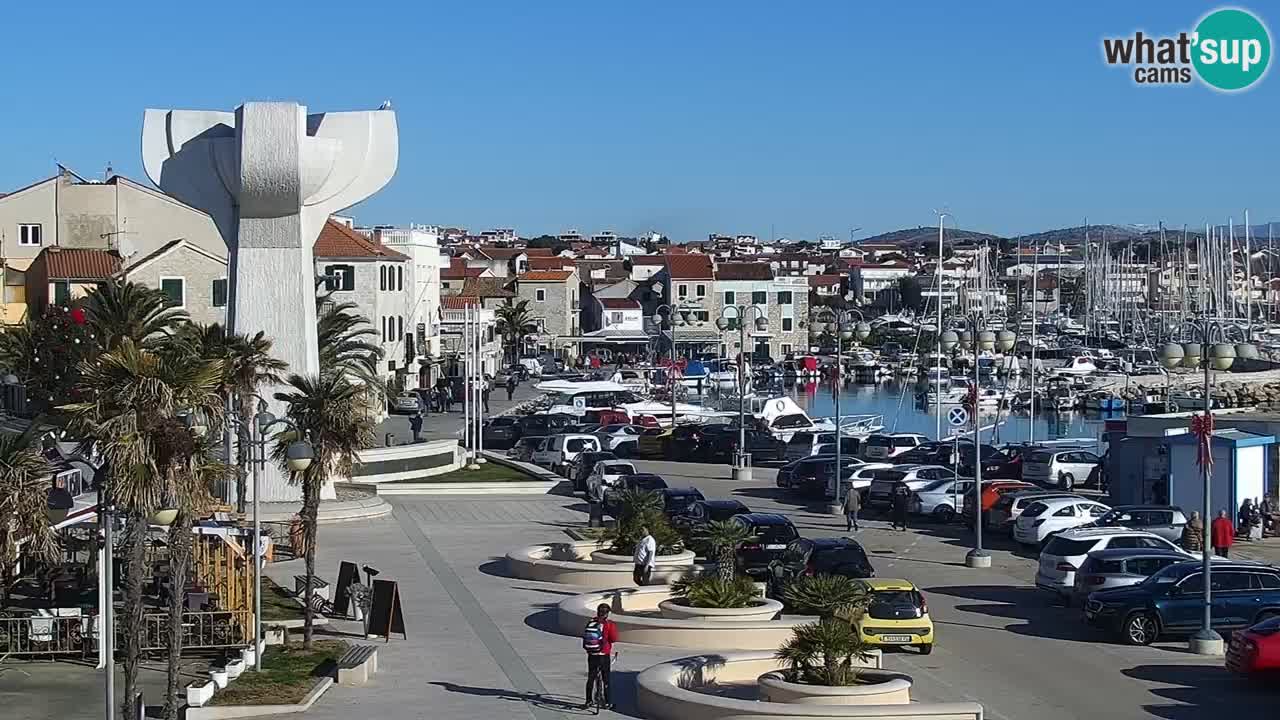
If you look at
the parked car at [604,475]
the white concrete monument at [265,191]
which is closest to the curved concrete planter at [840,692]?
the white concrete monument at [265,191]

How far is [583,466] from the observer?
168 ft

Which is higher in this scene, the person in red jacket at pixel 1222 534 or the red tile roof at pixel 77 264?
the red tile roof at pixel 77 264

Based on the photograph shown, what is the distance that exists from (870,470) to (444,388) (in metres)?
43.2

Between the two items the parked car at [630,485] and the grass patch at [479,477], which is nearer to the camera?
the parked car at [630,485]

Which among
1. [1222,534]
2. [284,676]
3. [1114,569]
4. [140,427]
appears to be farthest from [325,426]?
[1222,534]

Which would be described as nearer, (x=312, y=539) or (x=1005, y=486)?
(x=312, y=539)

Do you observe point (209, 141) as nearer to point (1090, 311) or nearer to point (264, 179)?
point (264, 179)

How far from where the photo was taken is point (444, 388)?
292 ft

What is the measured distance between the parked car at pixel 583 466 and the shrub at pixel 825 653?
29995mm

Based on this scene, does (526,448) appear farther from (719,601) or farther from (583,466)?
(719,601)

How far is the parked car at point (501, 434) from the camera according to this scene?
221 feet

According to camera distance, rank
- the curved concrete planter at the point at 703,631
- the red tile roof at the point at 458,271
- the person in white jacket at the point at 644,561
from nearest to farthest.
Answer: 1. the curved concrete planter at the point at 703,631
2. the person in white jacket at the point at 644,561
3. the red tile roof at the point at 458,271

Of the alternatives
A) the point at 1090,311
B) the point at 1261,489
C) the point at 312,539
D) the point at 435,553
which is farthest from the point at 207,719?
the point at 1090,311

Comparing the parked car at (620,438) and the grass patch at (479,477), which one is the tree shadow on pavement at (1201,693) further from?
the parked car at (620,438)
